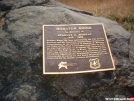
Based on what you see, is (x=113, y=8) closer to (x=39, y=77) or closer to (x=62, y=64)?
(x=62, y=64)

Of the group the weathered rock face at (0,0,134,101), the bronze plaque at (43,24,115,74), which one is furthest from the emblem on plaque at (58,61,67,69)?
the weathered rock face at (0,0,134,101)

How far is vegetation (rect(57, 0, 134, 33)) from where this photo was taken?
6.25 metres

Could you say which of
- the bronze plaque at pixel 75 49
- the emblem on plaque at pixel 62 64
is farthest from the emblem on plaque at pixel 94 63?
→ the emblem on plaque at pixel 62 64

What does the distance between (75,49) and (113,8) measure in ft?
13.6

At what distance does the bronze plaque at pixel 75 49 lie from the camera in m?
2.93

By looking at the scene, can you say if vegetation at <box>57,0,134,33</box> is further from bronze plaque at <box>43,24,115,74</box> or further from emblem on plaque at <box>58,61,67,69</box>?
emblem on plaque at <box>58,61,67,69</box>

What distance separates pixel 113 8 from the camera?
6773 mm

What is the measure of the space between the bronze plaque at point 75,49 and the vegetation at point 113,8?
2.77m

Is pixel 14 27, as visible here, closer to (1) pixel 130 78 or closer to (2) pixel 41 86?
(2) pixel 41 86

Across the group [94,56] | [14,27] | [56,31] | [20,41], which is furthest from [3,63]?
[94,56]

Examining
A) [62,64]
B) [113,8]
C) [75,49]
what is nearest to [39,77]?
[62,64]

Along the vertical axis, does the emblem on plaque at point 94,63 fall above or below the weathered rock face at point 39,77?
above

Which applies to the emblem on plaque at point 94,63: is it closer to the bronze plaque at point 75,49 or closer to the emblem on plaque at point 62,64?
the bronze plaque at point 75,49

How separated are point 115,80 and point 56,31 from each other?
1.21 meters
